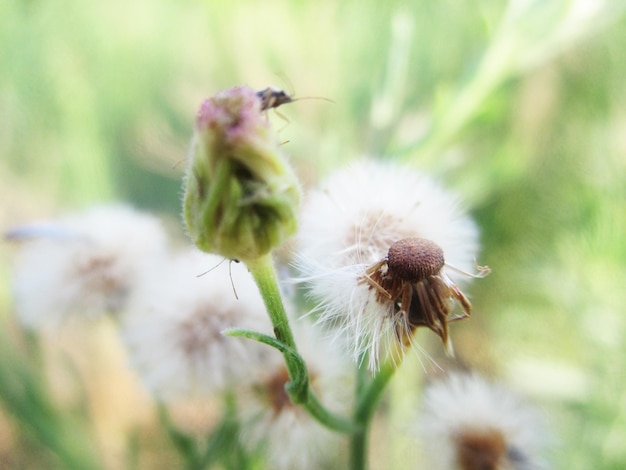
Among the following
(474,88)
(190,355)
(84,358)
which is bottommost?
(84,358)

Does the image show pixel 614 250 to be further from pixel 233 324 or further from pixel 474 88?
pixel 233 324

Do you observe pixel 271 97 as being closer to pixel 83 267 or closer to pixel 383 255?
pixel 383 255

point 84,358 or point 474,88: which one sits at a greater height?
point 474,88

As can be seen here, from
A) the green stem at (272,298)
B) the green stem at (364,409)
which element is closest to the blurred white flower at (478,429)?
the green stem at (364,409)

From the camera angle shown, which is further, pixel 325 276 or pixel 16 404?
pixel 16 404

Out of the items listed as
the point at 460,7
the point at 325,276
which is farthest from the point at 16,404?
the point at 460,7

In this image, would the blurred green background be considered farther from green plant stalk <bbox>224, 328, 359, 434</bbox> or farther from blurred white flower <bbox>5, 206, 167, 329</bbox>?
green plant stalk <bbox>224, 328, 359, 434</bbox>

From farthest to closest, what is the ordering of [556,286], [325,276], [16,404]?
1. [556,286]
2. [16,404]
3. [325,276]

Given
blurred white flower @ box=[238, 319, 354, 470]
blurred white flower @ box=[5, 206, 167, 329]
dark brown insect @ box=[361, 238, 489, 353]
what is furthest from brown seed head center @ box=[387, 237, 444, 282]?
blurred white flower @ box=[5, 206, 167, 329]
